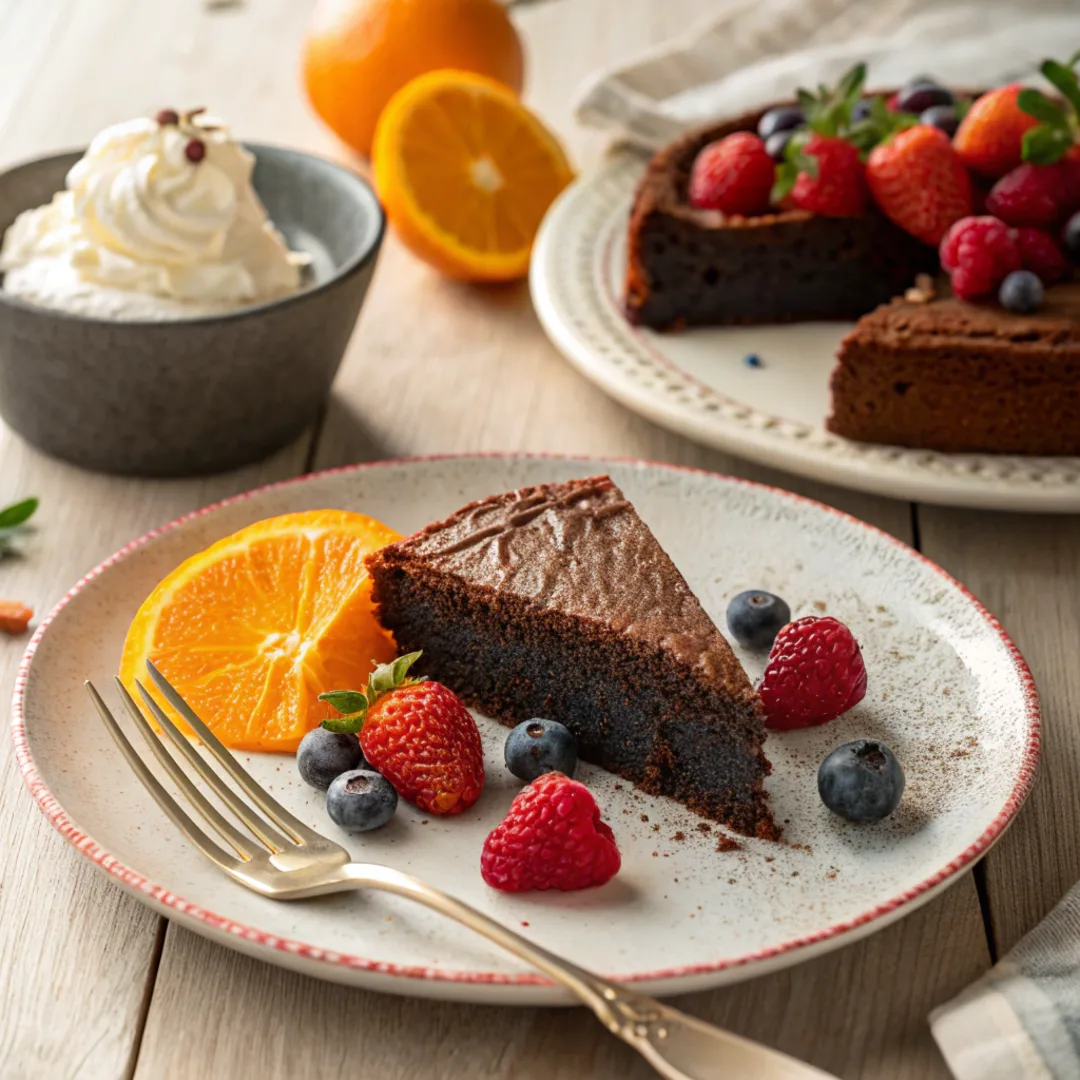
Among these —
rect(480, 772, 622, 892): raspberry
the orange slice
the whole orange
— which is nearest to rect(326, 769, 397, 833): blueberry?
rect(480, 772, 622, 892): raspberry

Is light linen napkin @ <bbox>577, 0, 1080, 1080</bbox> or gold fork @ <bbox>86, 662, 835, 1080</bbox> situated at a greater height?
gold fork @ <bbox>86, 662, 835, 1080</bbox>

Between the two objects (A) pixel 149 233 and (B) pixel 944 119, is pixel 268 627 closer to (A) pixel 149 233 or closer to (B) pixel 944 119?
(A) pixel 149 233

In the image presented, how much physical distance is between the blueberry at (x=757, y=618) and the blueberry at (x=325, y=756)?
29.6 inches

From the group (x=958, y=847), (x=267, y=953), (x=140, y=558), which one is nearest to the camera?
(x=267, y=953)

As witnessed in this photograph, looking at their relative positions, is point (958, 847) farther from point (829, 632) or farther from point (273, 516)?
point (273, 516)

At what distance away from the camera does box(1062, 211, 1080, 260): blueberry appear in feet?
11.0

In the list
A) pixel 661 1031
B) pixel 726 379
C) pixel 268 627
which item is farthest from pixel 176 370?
pixel 661 1031

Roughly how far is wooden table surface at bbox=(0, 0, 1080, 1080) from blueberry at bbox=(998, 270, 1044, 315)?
0.51 m

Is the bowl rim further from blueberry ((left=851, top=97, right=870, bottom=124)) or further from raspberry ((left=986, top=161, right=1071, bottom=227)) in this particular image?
raspberry ((left=986, top=161, right=1071, bottom=227))

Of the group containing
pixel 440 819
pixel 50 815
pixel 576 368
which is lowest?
pixel 576 368

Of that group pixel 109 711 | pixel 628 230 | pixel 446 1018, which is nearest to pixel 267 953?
pixel 446 1018

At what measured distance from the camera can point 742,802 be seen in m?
2.20

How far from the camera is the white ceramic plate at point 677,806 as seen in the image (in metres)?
1.88

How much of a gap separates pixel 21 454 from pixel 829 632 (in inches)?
78.6
